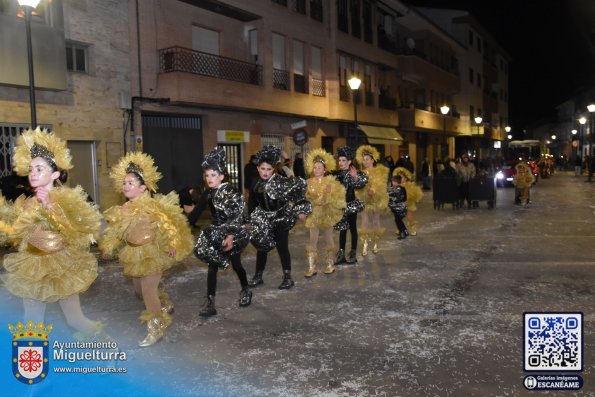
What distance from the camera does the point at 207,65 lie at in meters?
18.7

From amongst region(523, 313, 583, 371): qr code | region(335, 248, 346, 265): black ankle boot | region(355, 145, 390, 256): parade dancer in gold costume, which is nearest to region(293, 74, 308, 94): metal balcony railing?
region(355, 145, 390, 256): parade dancer in gold costume

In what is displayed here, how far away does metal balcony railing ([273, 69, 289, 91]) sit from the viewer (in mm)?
22281

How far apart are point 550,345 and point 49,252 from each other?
4131 millimetres

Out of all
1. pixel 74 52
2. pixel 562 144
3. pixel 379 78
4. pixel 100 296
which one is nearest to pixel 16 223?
pixel 100 296

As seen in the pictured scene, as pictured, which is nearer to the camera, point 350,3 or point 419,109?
point 350,3

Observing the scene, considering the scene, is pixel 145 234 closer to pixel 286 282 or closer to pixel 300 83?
pixel 286 282

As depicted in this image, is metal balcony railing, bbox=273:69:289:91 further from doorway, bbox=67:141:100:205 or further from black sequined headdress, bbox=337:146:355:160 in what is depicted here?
black sequined headdress, bbox=337:146:355:160

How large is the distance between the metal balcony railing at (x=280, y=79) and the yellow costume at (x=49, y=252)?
1830 cm

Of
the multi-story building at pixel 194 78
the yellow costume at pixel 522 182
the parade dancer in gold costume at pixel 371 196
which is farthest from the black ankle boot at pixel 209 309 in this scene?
the yellow costume at pixel 522 182

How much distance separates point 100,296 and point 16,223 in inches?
115

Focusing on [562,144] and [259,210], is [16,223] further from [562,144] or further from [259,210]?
[562,144]

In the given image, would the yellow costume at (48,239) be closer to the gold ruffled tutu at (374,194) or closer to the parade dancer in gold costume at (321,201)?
the parade dancer in gold costume at (321,201)

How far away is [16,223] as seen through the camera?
4.34 m

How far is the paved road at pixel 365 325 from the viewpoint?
422 centimetres
